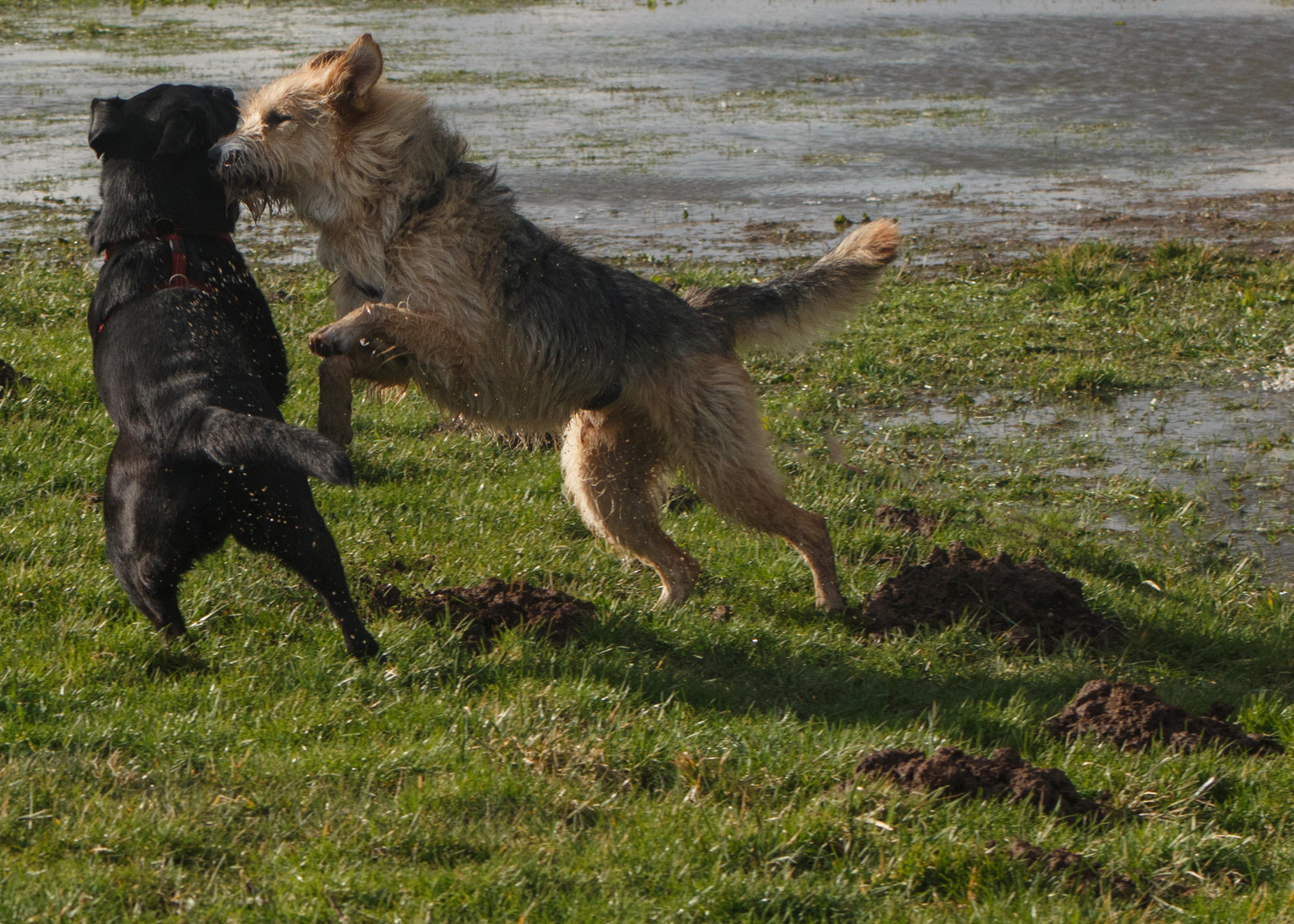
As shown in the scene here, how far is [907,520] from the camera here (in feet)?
19.7

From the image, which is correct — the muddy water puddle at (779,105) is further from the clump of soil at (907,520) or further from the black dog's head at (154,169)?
the black dog's head at (154,169)

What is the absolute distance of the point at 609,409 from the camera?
16.9 feet

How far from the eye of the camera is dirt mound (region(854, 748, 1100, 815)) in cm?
349

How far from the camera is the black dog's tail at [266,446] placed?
345 cm

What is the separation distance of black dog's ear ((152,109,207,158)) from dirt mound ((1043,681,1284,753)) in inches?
136

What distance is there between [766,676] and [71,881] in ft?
7.81

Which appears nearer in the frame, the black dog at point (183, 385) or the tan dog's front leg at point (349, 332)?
the black dog at point (183, 385)

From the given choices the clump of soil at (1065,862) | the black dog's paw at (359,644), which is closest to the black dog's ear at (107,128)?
the black dog's paw at (359,644)

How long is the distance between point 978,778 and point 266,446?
2.12 metres

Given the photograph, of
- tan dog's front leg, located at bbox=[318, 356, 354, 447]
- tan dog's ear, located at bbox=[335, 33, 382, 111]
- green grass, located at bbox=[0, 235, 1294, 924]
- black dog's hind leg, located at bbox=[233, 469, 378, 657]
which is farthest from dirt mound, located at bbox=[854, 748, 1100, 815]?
tan dog's ear, located at bbox=[335, 33, 382, 111]

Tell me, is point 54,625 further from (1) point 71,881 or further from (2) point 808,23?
(2) point 808,23

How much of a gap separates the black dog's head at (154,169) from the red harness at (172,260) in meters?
0.03

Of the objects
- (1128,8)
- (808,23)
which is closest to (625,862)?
(808,23)

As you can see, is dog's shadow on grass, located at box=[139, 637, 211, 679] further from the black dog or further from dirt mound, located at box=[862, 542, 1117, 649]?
dirt mound, located at box=[862, 542, 1117, 649]
